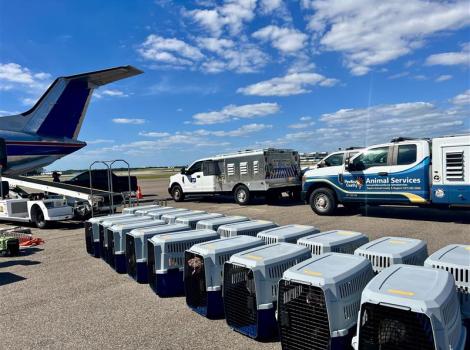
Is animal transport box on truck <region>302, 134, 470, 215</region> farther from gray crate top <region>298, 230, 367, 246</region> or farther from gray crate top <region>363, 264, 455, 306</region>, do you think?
gray crate top <region>363, 264, 455, 306</region>

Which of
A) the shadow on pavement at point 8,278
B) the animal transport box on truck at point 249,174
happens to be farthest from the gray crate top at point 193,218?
the animal transport box on truck at point 249,174

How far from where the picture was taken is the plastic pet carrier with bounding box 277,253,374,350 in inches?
119

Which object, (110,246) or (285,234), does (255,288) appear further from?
(110,246)

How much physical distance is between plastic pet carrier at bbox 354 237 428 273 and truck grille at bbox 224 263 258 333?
1.24 metres

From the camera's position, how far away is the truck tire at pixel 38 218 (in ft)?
37.4

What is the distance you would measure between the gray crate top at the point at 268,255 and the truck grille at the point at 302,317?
1.63 feet

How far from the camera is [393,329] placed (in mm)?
2658

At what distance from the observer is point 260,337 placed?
12.1ft

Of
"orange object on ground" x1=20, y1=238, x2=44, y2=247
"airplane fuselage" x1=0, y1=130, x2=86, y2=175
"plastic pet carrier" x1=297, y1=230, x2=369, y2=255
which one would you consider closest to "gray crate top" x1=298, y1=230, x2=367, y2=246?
"plastic pet carrier" x1=297, y1=230, x2=369, y2=255

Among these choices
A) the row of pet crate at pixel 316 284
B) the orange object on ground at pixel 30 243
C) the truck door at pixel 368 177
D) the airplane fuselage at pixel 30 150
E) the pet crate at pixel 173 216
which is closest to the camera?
the row of pet crate at pixel 316 284

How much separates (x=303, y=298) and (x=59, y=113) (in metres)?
16.3

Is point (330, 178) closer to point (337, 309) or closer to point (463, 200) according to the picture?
point (463, 200)

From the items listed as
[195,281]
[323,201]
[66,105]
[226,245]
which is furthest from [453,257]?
[66,105]

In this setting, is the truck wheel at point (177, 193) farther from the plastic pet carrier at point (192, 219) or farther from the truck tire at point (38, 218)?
the plastic pet carrier at point (192, 219)
